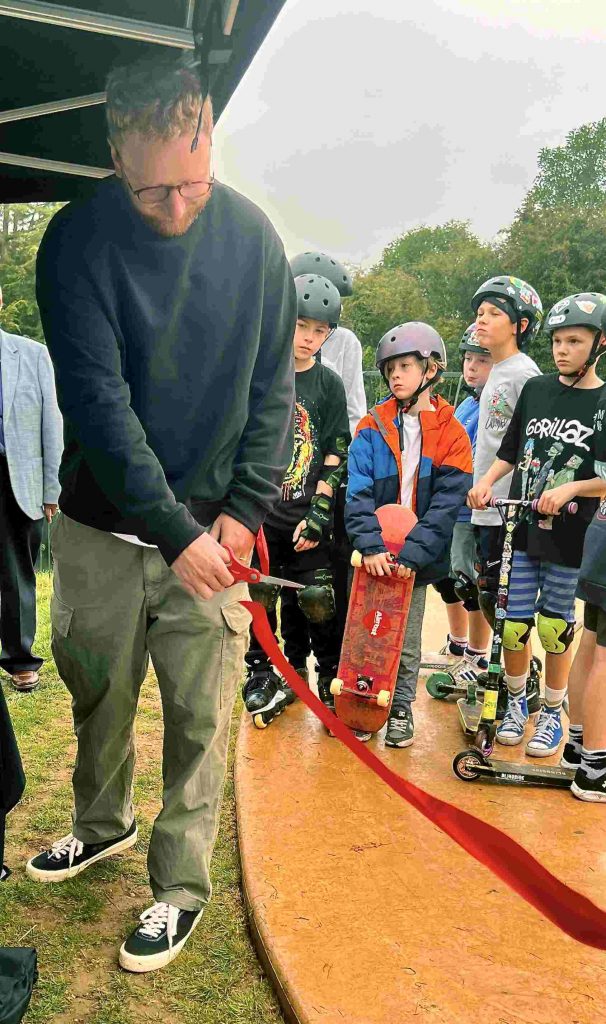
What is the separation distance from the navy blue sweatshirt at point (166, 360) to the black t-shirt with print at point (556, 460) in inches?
67.8

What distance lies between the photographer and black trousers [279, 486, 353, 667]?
13.9ft

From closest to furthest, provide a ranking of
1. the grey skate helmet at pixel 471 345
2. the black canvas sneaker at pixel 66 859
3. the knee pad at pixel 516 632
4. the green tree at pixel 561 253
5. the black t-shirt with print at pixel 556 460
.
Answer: the black canvas sneaker at pixel 66 859 < the black t-shirt with print at pixel 556 460 < the knee pad at pixel 516 632 < the grey skate helmet at pixel 471 345 < the green tree at pixel 561 253

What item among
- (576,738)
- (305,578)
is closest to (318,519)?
(305,578)

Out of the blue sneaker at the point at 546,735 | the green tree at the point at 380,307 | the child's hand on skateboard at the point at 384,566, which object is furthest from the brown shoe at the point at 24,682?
the green tree at the point at 380,307

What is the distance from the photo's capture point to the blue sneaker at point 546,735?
364cm

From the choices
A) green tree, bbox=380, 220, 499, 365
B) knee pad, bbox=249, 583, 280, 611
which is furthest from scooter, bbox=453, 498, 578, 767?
green tree, bbox=380, 220, 499, 365

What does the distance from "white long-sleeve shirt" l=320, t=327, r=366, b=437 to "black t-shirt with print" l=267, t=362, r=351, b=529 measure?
619 millimetres

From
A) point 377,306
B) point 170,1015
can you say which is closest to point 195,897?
point 170,1015

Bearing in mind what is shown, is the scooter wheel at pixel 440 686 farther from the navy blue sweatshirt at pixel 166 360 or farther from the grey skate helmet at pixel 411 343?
the navy blue sweatshirt at pixel 166 360

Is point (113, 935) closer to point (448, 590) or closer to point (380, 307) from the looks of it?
point (448, 590)

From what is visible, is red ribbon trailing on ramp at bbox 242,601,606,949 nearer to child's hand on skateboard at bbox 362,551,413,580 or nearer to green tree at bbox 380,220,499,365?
child's hand on skateboard at bbox 362,551,413,580

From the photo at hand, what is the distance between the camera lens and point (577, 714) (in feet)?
11.4

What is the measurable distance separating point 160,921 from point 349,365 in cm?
325

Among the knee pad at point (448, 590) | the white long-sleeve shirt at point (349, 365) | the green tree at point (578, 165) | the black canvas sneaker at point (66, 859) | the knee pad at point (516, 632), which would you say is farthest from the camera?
the green tree at point (578, 165)
